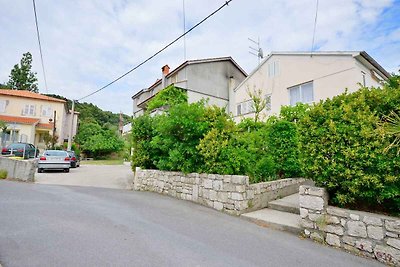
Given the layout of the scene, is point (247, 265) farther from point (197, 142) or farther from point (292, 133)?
point (292, 133)

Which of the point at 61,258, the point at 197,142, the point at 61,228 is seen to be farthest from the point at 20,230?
the point at 197,142

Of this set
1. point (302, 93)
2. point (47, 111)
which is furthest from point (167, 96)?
point (47, 111)

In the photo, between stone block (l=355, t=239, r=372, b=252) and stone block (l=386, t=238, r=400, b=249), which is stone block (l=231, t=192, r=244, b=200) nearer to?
stone block (l=355, t=239, r=372, b=252)

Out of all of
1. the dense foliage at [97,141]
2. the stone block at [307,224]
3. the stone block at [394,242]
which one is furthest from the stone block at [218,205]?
the dense foliage at [97,141]

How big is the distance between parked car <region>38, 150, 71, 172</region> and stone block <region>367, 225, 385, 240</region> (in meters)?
16.4

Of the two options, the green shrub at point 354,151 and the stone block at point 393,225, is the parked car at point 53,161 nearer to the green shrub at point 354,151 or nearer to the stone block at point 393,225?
the green shrub at point 354,151

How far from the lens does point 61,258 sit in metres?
3.02

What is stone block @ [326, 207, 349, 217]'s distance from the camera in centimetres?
390

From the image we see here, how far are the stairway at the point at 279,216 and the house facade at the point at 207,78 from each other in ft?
49.9

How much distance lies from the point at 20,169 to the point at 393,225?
46.9 ft

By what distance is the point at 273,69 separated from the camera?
56.8ft

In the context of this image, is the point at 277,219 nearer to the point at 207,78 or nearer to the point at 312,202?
the point at 312,202

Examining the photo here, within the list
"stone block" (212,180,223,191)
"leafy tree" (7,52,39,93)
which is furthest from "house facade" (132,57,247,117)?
"leafy tree" (7,52,39,93)

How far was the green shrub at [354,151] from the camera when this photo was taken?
3668mm
